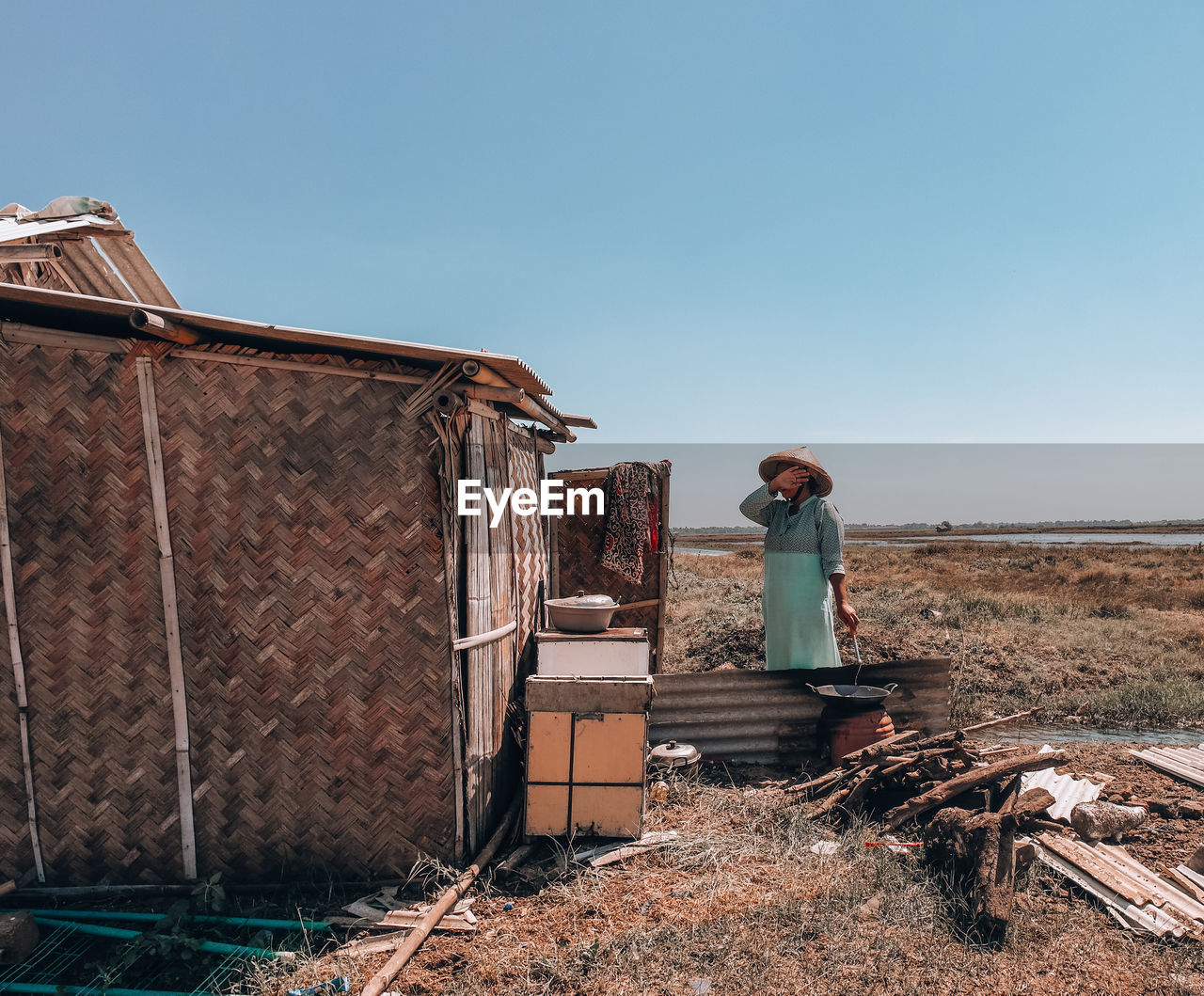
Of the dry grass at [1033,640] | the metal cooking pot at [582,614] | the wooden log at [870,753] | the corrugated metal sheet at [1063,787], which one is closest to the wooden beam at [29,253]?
the metal cooking pot at [582,614]

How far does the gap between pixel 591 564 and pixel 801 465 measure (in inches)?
108

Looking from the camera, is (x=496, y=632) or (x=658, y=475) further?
(x=658, y=475)

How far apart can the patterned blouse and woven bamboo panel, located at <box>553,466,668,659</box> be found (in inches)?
80.5

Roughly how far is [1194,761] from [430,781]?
5619 millimetres

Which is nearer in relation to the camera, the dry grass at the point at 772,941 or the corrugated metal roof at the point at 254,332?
the dry grass at the point at 772,941

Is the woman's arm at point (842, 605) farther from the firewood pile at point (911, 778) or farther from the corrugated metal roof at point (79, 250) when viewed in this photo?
the corrugated metal roof at point (79, 250)

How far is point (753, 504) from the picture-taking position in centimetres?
579

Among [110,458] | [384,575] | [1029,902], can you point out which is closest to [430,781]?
[384,575]

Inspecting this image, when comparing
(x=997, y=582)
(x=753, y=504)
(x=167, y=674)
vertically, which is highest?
(x=753, y=504)

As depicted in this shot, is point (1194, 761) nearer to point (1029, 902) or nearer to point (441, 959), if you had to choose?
point (1029, 902)

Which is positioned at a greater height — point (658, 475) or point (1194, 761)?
point (658, 475)

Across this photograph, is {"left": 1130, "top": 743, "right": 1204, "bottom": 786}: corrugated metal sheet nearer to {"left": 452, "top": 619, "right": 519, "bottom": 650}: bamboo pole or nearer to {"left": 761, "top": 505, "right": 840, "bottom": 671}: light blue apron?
{"left": 761, "top": 505, "right": 840, "bottom": 671}: light blue apron

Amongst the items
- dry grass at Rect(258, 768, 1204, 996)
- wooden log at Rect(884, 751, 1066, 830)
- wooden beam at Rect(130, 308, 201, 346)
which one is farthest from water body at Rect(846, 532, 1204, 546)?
wooden beam at Rect(130, 308, 201, 346)

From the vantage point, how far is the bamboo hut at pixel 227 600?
3.72m
